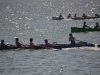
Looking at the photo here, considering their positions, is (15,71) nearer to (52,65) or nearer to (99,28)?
(52,65)

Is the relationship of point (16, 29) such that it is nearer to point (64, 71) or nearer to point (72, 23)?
point (72, 23)

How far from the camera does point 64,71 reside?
39.3 metres

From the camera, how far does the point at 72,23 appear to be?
84.6 metres

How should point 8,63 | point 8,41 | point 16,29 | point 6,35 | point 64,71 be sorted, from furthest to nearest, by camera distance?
point 16,29
point 6,35
point 8,41
point 8,63
point 64,71

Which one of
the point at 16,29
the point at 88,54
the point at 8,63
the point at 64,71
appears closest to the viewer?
the point at 64,71

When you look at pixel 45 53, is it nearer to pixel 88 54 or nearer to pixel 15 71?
pixel 88 54

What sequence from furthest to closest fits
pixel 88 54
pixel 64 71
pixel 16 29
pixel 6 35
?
pixel 16 29, pixel 6 35, pixel 88 54, pixel 64 71

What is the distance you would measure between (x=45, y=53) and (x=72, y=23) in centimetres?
3712

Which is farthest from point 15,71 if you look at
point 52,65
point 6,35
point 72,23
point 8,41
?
point 72,23

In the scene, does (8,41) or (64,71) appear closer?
(64,71)

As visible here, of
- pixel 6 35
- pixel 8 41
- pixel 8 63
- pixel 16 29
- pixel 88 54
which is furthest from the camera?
pixel 16 29

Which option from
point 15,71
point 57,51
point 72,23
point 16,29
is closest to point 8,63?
point 15,71

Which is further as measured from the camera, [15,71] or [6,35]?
[6,35]

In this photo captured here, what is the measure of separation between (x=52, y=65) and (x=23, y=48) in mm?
8254
